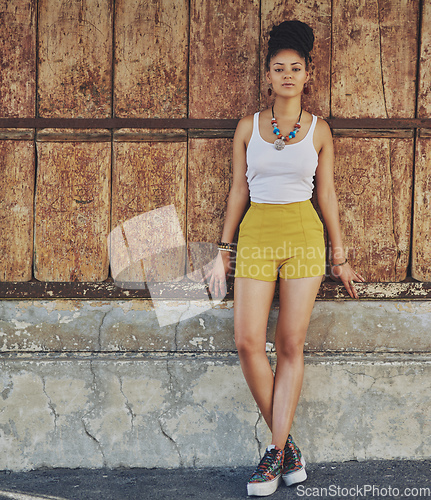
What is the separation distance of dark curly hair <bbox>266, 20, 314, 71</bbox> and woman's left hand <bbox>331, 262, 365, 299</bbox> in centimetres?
101

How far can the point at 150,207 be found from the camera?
2.42 meters

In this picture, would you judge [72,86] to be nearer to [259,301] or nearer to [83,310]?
[83,310]

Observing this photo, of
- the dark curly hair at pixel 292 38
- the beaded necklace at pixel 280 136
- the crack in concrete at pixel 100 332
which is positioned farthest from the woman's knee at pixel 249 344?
the dark curly hair at pixel 292 38

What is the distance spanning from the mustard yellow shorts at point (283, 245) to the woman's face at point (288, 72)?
0.52 meters

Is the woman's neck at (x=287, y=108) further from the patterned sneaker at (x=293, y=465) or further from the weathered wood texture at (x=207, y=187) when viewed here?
the patterned sneaker at (x=293, y=465)

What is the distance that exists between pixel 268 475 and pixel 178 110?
1.79 metres

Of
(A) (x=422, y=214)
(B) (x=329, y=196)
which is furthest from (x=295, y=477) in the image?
(A) (x=422, y=214)

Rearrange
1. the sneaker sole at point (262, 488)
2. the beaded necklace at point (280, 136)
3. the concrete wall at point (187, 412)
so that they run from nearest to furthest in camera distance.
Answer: the sneaker sole at point (262, 488), the beaded necklace at point (280, 136), the concrete wall at point (187, 412)

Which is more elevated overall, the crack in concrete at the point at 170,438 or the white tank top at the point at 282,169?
the white tank top at the point at 282,169

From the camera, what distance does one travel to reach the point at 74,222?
243 cm

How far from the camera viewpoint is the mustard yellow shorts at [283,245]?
2.11 m

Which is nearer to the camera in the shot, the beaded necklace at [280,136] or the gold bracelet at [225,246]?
the beaded necklace at [280,136]

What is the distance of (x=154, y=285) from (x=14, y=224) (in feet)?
2.61

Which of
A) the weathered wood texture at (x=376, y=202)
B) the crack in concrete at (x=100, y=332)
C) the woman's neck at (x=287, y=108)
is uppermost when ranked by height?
the woman's neck at (x=287, y=108)
